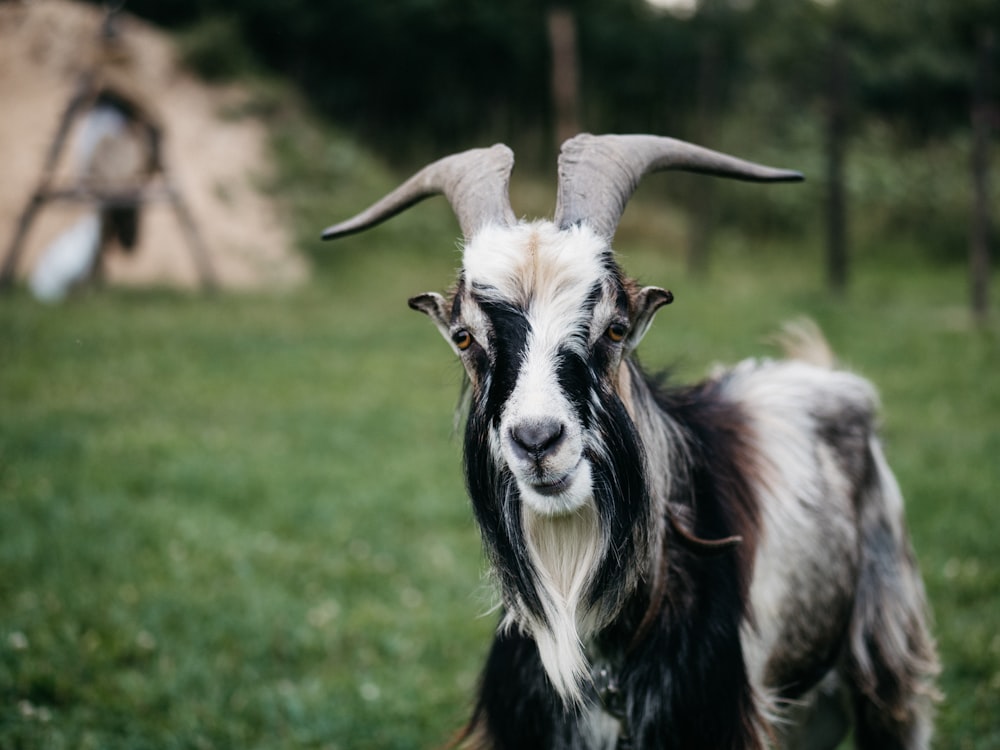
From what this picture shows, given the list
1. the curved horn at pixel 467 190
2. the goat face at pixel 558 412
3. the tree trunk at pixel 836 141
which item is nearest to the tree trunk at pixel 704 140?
→ the tree trunk at pixel 836 141

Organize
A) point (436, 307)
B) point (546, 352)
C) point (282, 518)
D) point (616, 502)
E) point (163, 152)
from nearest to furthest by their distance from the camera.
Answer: point (546, 352) → point (616, 502) → point (436, 307) → point (282, 518) → point (163, 152)

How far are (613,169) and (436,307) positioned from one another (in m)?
0.62

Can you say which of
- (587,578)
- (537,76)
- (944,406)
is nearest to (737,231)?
(537,76)

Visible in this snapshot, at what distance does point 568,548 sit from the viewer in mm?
2504

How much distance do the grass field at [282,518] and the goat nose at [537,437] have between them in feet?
2.36

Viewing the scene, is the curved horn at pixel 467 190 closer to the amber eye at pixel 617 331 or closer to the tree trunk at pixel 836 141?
the amber eye at pixel 617 331

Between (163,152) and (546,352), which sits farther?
(163,152)

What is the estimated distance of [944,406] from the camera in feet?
25.6

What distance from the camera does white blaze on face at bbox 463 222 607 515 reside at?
2.23 metres

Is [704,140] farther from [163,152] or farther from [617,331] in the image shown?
[617,331]

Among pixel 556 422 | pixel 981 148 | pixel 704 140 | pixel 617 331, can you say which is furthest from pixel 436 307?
pixel 704 140

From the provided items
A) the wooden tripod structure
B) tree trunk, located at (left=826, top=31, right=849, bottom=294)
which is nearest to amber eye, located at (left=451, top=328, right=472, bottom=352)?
the wooden tripod structure

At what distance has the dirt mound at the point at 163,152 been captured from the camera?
13742 mm

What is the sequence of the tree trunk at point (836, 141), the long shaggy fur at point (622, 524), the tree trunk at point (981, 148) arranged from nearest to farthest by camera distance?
the long shaggy fur at point (622, 524) < the tree trunk at point (981, 148) < the tree trunk at point (836, 141)
